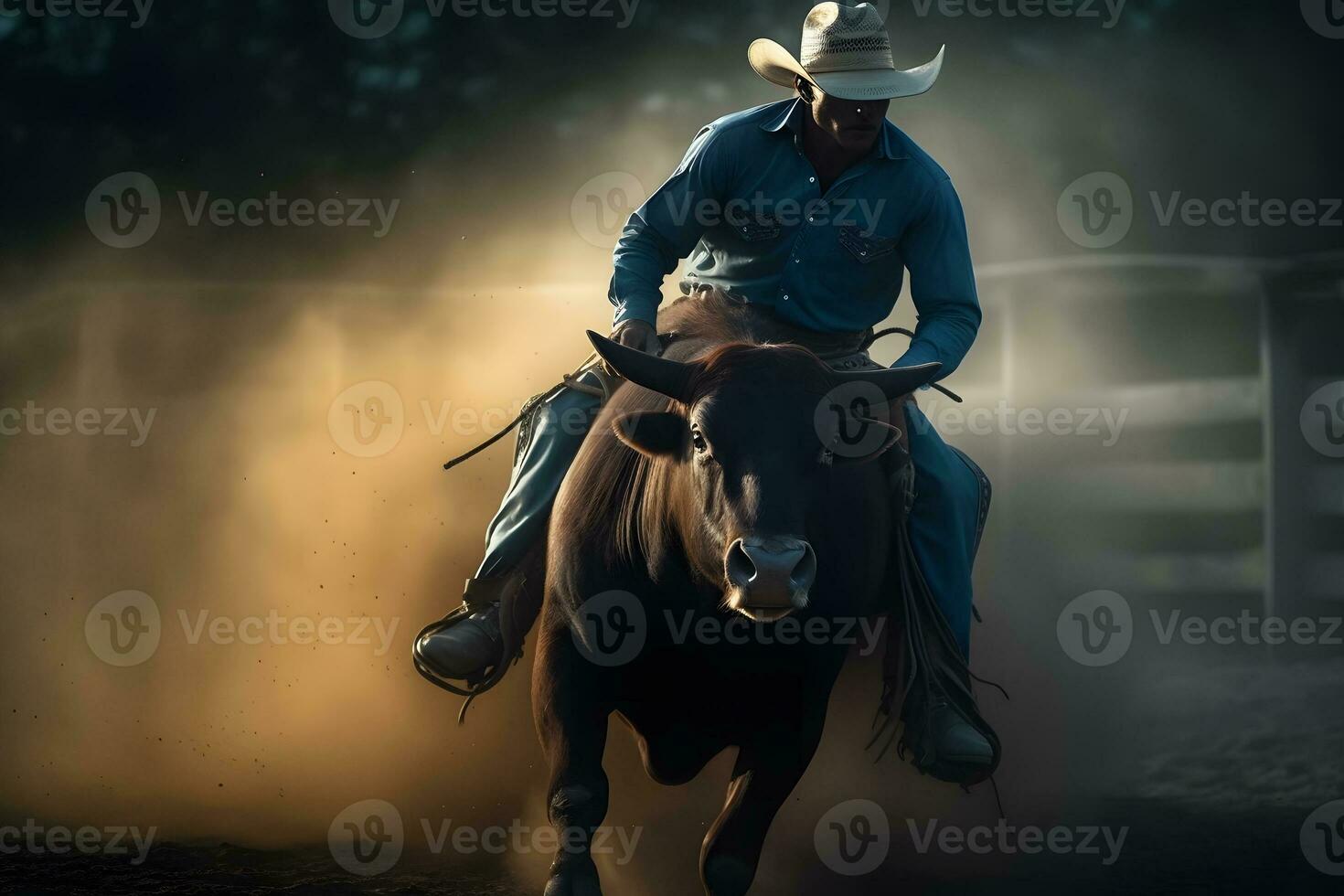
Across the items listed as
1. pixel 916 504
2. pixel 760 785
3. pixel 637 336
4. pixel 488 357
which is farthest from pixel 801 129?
pixel 488 357

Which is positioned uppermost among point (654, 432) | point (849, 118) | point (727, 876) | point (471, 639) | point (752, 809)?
point (849, 118)

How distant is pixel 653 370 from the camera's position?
15.6 ft

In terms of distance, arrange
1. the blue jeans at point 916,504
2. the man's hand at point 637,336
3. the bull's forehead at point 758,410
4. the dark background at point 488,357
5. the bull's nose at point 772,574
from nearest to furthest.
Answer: the bull's nose at point 772,574 < the bull's forehead at point 758,410 < the man's hand at point 637,336 < the blue jeans at point 916,504 < the dark background at point 488,357

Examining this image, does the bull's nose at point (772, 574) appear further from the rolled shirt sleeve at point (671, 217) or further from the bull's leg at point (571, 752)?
the rolled shirt sleeve at point (671, 217)

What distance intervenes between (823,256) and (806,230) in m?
0.11

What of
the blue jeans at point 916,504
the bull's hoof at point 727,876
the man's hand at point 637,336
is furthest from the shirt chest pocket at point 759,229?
the bull's hoof at point 727,876

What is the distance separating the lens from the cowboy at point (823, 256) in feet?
17.8

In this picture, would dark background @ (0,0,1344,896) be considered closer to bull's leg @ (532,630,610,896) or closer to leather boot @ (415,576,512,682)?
leather boot @ (415,576,512,682)

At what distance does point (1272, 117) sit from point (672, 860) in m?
6.77

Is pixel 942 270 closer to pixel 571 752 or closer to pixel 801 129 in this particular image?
pixel 801 129

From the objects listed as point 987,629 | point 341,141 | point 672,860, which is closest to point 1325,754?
point 987,629

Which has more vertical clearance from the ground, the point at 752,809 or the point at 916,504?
the point at 916,504

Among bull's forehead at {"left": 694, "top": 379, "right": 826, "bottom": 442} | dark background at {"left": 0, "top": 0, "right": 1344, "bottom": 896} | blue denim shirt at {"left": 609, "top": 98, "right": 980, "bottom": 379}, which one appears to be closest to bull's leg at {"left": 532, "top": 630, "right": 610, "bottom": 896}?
bull's forehead at {"left": 694, "top": 379, "right": 826, "bottom": 442}

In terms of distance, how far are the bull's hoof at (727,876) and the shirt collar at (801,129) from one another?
2612 millimetres
